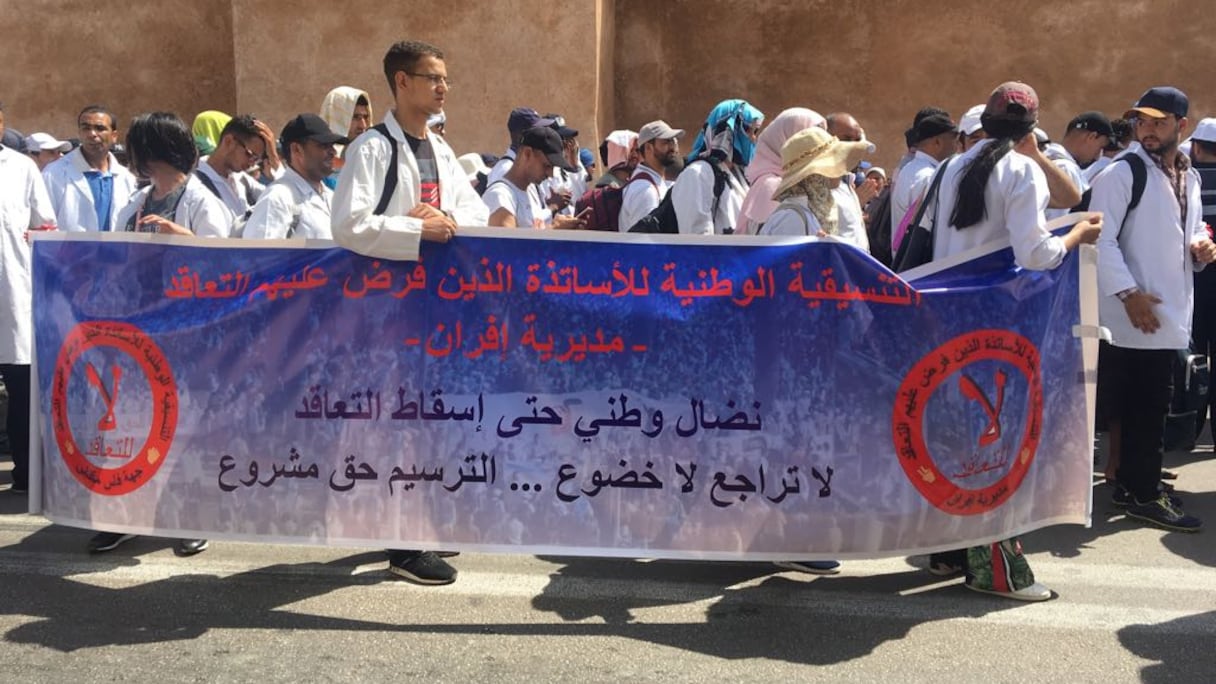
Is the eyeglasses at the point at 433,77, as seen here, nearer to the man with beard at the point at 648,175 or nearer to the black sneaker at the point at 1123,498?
the man with beard at the point at 648,175

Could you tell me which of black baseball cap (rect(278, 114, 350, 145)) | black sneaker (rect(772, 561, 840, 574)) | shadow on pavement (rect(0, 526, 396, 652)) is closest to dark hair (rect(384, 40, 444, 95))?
black baseball cap (rect(278, 114, 350, 145))

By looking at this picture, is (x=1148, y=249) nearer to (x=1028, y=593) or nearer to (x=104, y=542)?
(x=1028, y=593)

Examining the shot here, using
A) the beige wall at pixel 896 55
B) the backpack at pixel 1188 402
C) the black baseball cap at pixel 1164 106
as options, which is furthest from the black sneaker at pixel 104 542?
the beige wall at pixel 896 55

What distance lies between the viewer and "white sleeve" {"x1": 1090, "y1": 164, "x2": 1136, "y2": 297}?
581 centimetres

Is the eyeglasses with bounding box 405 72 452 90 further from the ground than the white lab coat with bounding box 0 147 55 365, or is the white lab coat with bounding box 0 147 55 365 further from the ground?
the eyeglasses with bounding box 405 72 452 90

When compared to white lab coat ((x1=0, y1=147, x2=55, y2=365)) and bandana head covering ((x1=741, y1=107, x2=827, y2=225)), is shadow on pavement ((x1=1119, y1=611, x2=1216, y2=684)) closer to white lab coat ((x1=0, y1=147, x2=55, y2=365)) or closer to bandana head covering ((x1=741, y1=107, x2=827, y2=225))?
bandana head covering ((x1=741, y1=107, x2=827, y2=225))

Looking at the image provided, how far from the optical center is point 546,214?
793 centimetres

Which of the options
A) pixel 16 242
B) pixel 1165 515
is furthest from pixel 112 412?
pixel 1165 515

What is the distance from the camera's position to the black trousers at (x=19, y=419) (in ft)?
21.6

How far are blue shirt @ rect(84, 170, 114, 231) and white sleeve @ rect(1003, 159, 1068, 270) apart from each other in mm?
5741

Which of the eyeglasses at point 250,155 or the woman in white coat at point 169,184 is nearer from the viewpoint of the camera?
the woman in white coat at point 169,184

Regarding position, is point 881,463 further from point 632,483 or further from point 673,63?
point 673,63

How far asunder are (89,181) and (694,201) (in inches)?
163

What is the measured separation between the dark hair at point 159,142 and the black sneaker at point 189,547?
173cm
